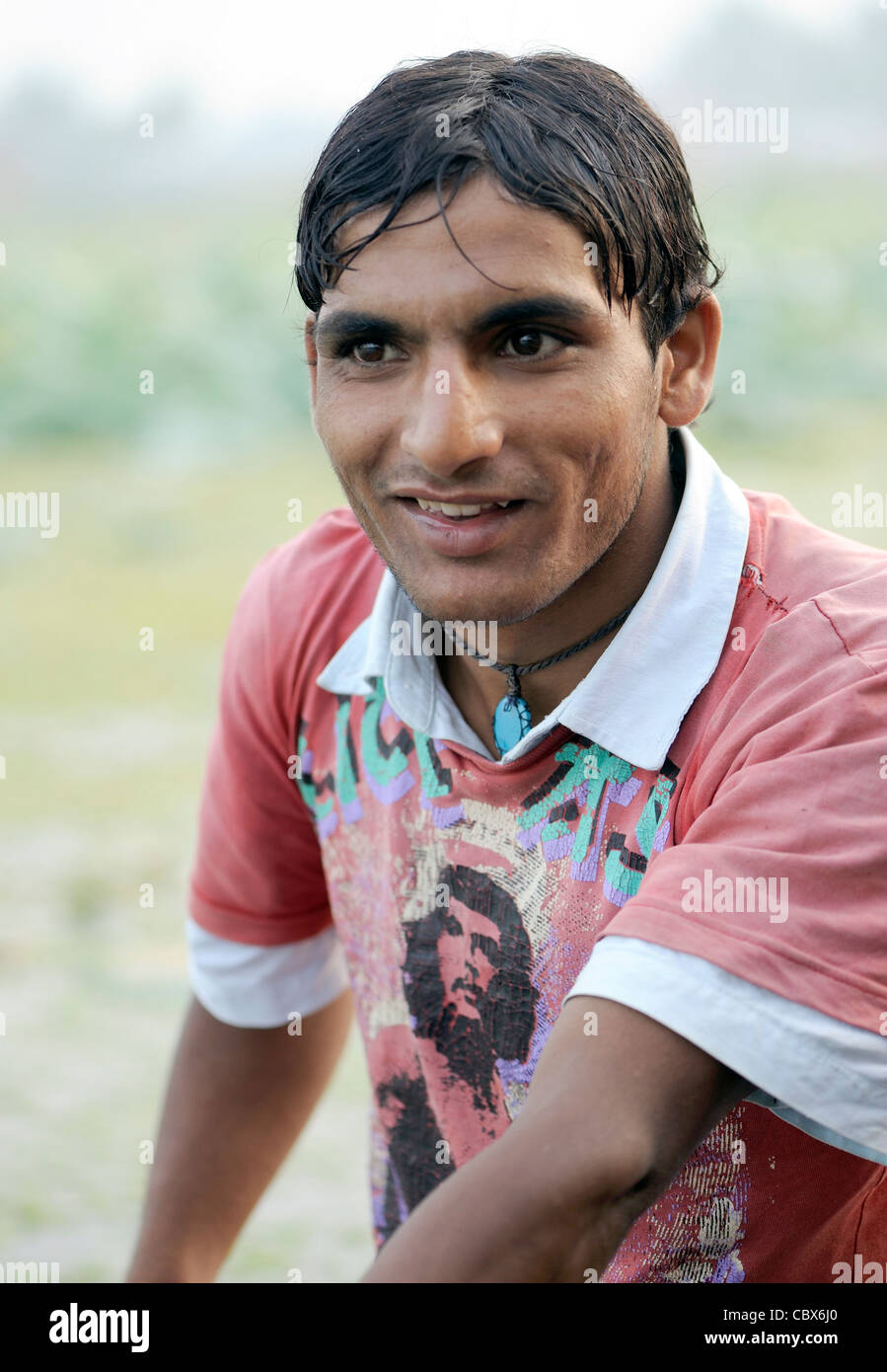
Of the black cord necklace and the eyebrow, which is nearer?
the eyebrow

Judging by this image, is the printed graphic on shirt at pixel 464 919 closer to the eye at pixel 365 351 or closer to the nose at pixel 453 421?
the nose at pixel 453 421

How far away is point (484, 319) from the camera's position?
1471 mm

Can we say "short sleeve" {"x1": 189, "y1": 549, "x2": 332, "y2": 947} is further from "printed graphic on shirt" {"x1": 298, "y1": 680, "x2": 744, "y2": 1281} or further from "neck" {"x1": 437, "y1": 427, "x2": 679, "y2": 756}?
"neck" {"x1": 437, "y1": 427, "x2": 679, "y2": 756}

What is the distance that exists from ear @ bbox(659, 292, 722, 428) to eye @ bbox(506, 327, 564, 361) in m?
0.20

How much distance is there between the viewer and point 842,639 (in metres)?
1.40

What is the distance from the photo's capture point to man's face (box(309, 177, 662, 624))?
4.82ft

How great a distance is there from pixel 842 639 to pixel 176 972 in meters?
3.14

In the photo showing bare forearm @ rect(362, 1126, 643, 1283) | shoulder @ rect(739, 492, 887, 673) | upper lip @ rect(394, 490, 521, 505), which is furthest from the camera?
upper lip @ rect(394, 490, 521, 505)

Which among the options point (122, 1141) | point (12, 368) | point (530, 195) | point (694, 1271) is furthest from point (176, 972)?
point (12, 368)

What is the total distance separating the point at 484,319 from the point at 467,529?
21 centimetres

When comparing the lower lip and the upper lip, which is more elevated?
the upper lip

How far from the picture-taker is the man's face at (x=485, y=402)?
147 cm

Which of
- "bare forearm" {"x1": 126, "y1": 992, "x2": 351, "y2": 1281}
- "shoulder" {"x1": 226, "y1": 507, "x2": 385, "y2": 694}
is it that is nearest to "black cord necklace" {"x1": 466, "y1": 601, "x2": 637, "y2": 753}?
"shoulder" {"x1": 226, "y1": 507, "x2": 385, "y2": 694}

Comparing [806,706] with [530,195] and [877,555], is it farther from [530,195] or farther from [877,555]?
[530,195]
